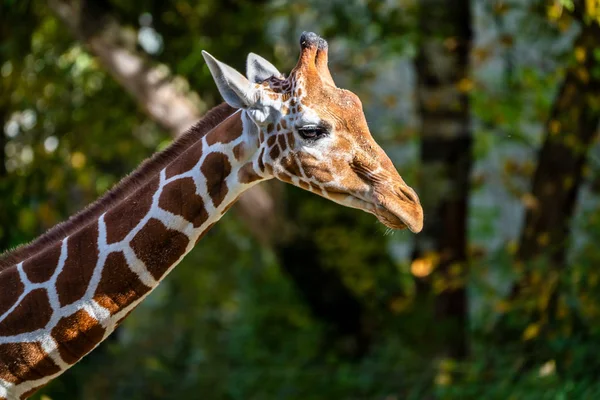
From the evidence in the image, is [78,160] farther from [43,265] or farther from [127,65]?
[43,265]

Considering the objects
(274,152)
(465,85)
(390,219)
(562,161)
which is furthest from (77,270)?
(562,161)

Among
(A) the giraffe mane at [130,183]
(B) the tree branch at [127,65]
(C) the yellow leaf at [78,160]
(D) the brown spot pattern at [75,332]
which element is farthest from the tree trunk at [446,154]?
(D) the brown spot pattern at [75,332]

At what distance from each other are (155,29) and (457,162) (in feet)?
9.21

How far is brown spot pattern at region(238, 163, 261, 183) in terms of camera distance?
332 cm

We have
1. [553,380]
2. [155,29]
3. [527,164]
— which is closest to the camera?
[553,380]

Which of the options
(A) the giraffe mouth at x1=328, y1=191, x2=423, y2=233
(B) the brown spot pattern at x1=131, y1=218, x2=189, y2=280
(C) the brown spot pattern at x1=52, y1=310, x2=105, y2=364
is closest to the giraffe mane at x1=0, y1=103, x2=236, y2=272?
(B) the brown spot pattern at x1=131, y1=218, x2=189, y2=280

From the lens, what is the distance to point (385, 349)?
8.41 metres

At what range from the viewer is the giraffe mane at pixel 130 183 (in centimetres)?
351

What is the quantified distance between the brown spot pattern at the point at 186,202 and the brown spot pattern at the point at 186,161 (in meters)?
0.06

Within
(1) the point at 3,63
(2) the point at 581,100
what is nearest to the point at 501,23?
(2) the point at 581,100

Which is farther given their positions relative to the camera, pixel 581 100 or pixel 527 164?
pixel 527 164

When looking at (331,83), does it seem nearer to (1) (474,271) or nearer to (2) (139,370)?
(1) (474,271)

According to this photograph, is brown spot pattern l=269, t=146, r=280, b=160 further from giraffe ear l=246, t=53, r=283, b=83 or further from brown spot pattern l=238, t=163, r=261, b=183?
giraffe ear l=246, t=53, r=283, b=83

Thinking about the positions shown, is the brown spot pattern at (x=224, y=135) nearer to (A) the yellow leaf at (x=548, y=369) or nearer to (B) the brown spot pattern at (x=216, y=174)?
(B) the brown spot pattern at (x=216, y=174)
